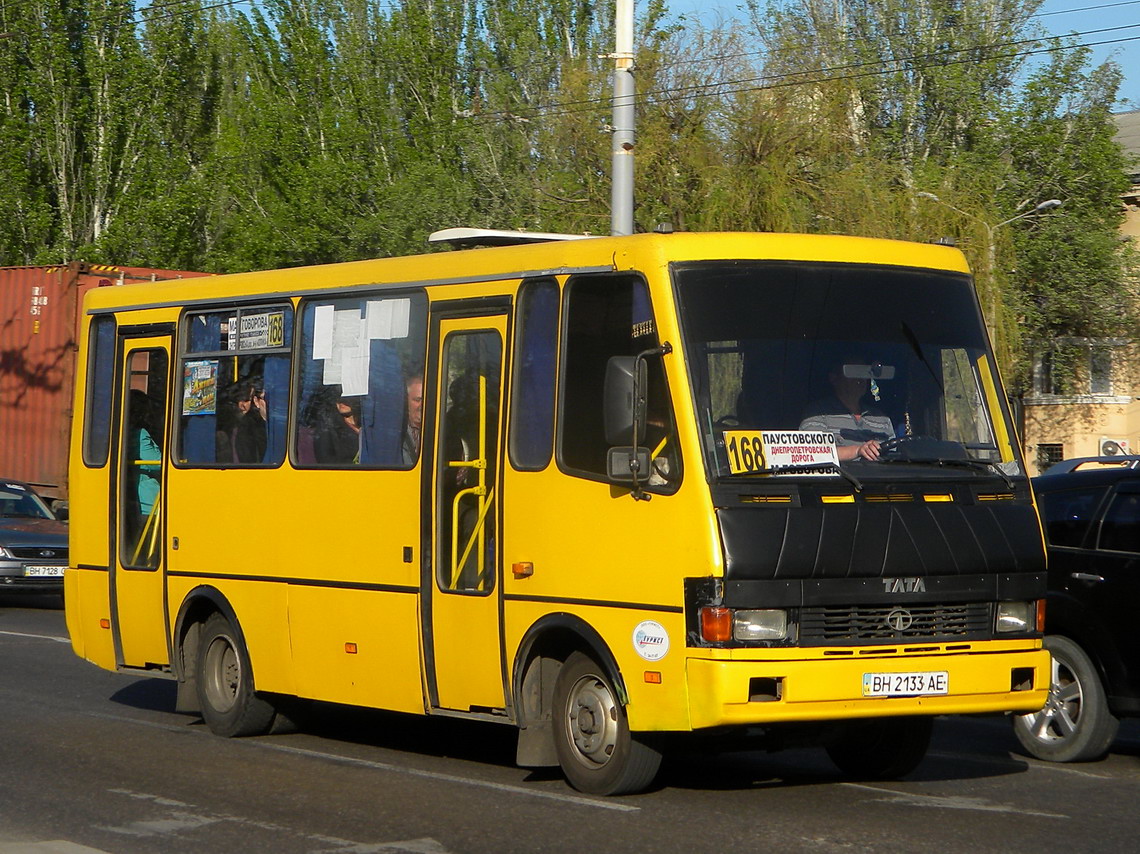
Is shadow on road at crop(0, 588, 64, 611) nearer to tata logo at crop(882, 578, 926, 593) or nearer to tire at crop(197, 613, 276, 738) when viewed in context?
tire at crop(197, 613, 276, 738)

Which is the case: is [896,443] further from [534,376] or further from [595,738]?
[595,738]

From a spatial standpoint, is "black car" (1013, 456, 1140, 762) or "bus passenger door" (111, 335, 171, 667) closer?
"black car" (1013, 456, 1140, 762)

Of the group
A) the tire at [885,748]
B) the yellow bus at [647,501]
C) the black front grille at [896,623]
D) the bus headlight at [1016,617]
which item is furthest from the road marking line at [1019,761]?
the black front grille at [896,623]

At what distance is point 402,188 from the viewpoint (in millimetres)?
40312

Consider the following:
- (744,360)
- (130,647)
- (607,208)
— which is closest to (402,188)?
(607,208)

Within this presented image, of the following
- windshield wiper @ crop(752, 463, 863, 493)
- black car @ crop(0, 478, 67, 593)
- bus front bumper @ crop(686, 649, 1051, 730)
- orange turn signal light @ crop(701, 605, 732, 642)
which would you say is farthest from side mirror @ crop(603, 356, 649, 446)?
black car @ crop(0, 478, 67, 593)

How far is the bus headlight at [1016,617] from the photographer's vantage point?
8.27 m

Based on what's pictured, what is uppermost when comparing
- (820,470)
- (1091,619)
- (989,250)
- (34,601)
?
(989,250)

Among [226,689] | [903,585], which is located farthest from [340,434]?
[903,585]

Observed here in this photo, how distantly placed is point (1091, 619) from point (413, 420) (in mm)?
3942

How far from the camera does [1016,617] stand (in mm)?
8328

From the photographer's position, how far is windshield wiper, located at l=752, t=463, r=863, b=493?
7.92 meters

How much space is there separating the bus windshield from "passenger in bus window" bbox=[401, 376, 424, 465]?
1.95 metres

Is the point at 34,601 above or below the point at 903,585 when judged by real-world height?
below
